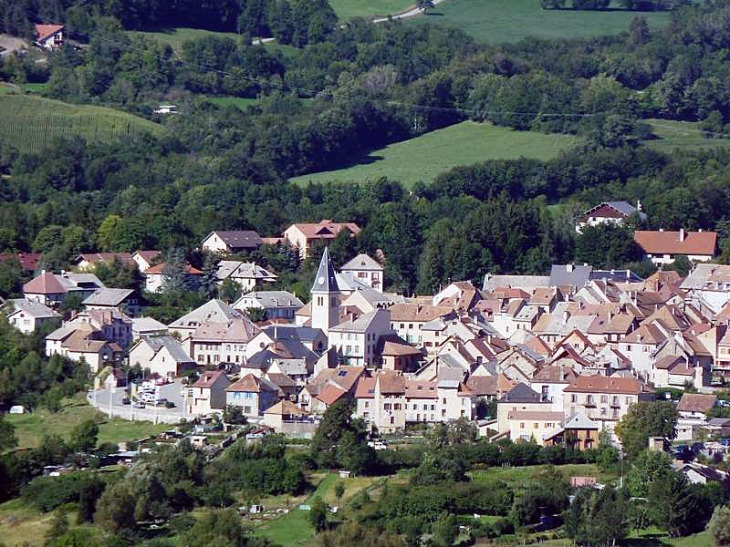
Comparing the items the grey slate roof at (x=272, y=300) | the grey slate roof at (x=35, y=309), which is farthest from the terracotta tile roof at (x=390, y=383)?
the grey slate roof at (x=35, y=309)

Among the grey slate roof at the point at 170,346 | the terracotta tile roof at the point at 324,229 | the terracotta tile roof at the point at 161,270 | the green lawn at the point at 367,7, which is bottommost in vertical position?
the grey slate roof at the point at 170,346

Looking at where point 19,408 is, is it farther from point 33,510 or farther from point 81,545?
point 81,545

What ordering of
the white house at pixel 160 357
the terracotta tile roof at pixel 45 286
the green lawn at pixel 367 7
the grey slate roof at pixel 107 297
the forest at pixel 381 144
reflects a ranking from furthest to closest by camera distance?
the green lawn at pixel 367 7, the forest at pixel 381 144, the terracotta tile roof at pixel 45 286, the grey slate roof at pixel 107 297, the white house at pixel 160 357

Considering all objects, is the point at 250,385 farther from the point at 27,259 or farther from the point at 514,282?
the point at 27,259

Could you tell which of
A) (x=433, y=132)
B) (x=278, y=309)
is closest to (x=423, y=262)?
(x=278, y=309)

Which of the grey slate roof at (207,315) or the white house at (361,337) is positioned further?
the grey slate roof at (207,315)

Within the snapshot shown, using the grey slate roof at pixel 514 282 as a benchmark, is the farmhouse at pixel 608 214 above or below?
above

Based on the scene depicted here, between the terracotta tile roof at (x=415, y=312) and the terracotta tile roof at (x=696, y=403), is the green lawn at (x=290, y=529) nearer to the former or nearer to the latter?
the terracotta tile roof at (x=696, y=403)

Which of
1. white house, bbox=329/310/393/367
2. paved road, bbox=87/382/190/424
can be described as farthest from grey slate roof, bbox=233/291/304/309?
paved road, bbox=87/382/190/424
